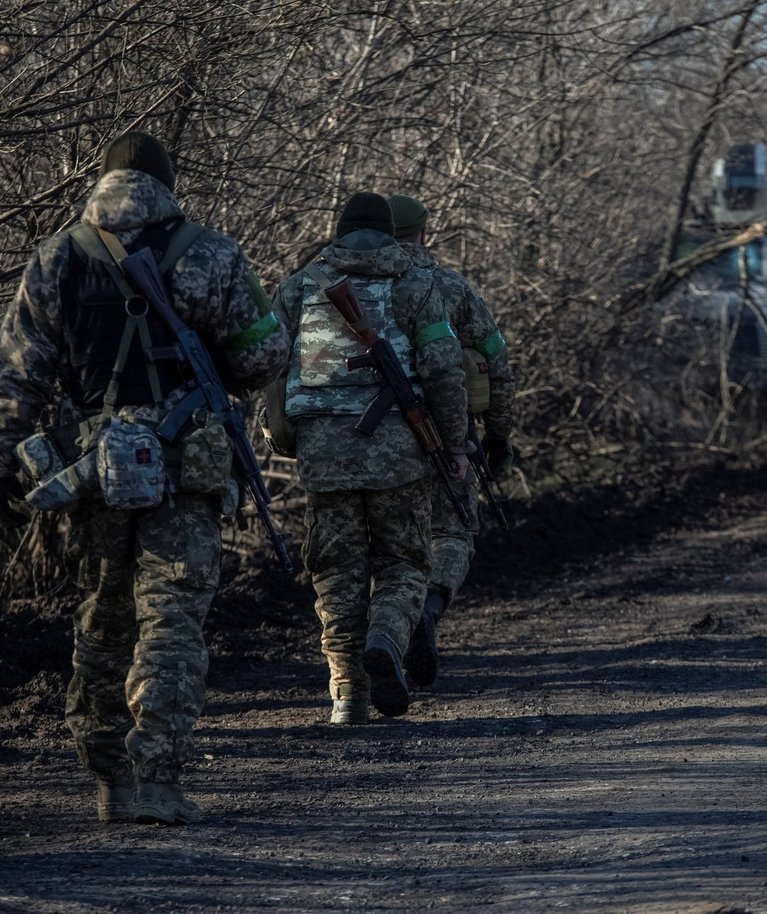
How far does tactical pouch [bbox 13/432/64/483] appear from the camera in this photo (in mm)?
4668

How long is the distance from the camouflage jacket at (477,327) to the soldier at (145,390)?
184cm

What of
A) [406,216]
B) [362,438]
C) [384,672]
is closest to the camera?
[384,672]

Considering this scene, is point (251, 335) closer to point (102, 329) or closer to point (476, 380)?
point (102, 329)

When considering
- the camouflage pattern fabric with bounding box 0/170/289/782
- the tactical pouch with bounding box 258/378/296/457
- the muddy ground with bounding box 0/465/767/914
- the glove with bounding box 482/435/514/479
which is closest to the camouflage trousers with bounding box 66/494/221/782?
the camouflage pattern fabric with bounding box 0/170/289/782

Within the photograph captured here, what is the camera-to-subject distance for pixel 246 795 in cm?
518

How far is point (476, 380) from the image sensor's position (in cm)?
677

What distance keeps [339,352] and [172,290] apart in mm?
1436

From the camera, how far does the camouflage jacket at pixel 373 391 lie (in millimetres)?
5984

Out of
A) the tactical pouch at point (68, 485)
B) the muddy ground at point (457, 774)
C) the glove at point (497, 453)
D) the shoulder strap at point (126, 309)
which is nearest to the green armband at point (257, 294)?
the shoulder strap at point (126, 309)

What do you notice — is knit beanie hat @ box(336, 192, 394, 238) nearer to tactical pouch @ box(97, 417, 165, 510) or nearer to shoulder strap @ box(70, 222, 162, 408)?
shoulder strap @ box(70, 222, 162, 408)

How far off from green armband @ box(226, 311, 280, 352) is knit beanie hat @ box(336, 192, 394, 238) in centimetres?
134

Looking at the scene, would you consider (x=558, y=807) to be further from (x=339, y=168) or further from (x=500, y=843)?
(x=339, y=168)

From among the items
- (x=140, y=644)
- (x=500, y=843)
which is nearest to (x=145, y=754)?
(x=140, y=644)

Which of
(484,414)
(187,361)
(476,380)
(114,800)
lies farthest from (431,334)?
(114,800)
